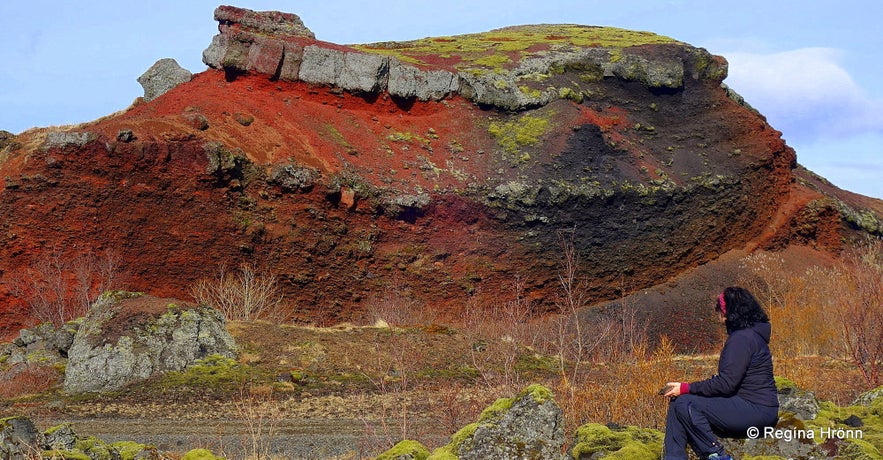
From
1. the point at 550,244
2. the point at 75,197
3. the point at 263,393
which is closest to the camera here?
the point at 263,393

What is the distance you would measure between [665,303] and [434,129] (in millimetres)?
11758

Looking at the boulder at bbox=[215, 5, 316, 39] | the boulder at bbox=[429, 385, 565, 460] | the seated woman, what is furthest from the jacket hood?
the boulder at bbox=[215, 5, 316, 39]

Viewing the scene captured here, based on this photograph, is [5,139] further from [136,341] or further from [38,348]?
[136,341]

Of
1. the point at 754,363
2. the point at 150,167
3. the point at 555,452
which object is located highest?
the point at 150,167

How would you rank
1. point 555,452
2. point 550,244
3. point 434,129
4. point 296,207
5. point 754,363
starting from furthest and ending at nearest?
point 434,129 < point 550,244 < point 296,207 < point 555,452 < point 754,363

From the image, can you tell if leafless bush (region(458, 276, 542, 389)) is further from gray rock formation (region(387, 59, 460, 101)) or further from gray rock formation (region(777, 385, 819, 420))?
gray rock formation (region(387, 59, 460, 101))

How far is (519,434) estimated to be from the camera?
23.5ft

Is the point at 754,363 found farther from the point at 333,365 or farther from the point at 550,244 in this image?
the point at 550,244

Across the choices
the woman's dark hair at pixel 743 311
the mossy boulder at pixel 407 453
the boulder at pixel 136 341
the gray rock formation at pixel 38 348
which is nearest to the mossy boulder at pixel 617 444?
the woman's dark hair at pixel 743 311

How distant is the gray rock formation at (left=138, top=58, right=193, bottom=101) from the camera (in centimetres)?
A: 3625

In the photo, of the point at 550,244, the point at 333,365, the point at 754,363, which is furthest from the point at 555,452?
the point at 550,244

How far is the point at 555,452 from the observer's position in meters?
7.11

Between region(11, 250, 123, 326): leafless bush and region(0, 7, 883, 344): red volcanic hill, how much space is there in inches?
6.7

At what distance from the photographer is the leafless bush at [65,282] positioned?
86.1 feet
